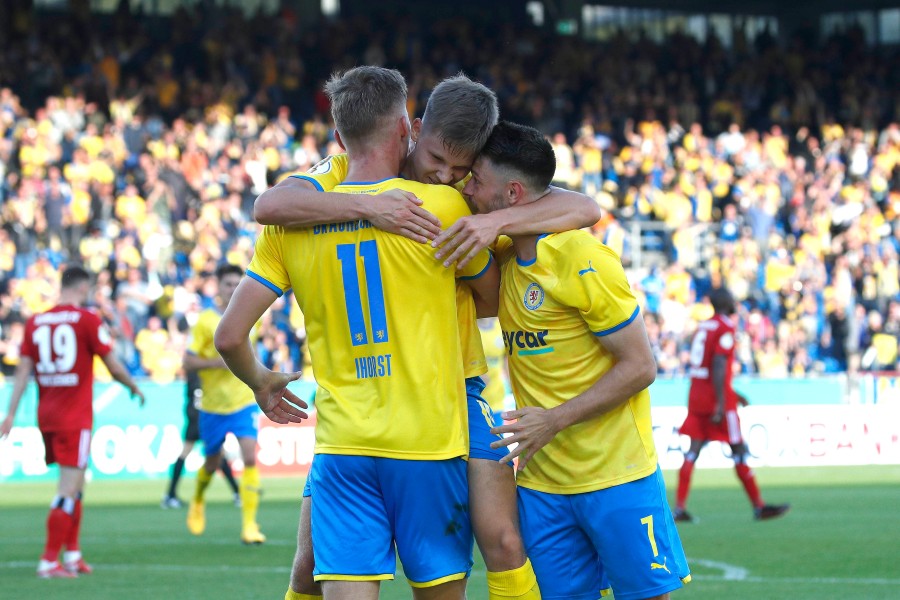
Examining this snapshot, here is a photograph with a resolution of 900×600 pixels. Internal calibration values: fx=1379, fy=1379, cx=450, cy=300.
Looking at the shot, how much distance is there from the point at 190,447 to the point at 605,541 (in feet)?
35.3

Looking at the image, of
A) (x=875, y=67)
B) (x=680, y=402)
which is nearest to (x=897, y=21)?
(x=875, y=67)

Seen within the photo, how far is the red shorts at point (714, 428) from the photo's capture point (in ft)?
43.8

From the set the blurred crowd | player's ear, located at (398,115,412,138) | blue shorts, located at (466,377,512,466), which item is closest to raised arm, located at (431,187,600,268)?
player's ear, located at (398,115,412,138)

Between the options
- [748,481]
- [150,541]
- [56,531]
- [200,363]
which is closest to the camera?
[56,531]

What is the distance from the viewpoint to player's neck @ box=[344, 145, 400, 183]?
4531 millimetres

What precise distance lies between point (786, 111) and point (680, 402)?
14452mm

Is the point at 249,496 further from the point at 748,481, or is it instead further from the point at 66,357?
the point at 748,481

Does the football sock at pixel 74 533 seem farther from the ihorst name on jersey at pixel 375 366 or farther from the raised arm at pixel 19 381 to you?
the ihorst name on jersey at pixel 375 366

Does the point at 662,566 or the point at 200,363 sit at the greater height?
the point at 200,363

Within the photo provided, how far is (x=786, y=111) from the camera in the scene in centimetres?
3250

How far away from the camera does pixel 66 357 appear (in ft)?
33.9

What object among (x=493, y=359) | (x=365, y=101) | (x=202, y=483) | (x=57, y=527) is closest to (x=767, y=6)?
(x=493, y=359)

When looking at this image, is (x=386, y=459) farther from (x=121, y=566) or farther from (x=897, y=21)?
(x=897, y=21)

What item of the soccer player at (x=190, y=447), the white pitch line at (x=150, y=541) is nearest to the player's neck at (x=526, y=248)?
the white pitch line at (x=150, y=541)
